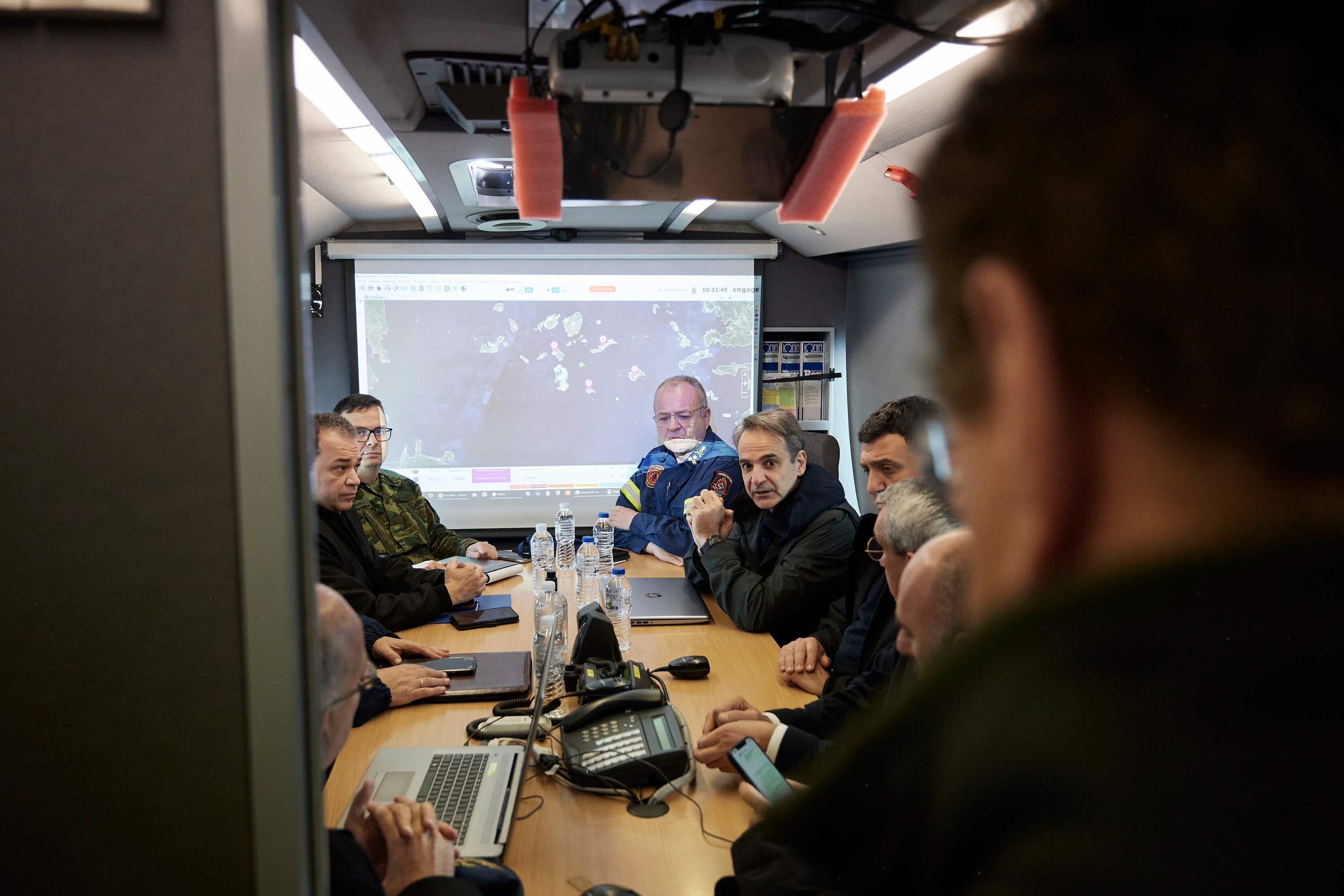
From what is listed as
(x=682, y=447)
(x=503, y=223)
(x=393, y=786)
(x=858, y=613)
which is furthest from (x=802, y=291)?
(x=393, y=786)

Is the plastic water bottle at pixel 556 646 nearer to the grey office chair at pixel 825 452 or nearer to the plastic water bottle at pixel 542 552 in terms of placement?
the plastic water bottle at pixel 542 552

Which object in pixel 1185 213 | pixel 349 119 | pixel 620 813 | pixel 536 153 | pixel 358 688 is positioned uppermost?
pixel 349 119

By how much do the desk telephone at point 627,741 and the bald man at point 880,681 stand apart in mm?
62

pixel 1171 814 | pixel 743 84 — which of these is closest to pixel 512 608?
pixel 743 84

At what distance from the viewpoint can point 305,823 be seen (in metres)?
0.62

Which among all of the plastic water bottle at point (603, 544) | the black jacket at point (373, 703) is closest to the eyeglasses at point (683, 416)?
the plastic water bottle at point (603, 544)

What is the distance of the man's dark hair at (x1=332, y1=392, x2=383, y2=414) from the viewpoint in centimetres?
319

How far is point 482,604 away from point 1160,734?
2.45 m

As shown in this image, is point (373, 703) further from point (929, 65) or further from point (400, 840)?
point (929, 65)

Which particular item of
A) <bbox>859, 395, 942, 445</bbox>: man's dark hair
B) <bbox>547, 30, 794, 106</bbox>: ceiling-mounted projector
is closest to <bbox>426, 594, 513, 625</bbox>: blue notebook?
<bbox>859, 395, 942, 445</bbox>: man's dark hair

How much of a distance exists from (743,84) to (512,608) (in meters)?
1.96

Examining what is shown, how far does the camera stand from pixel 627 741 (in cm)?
145

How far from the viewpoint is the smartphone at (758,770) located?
50.2 inches

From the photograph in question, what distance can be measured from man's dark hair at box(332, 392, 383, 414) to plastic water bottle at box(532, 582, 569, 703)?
1.53 meters
